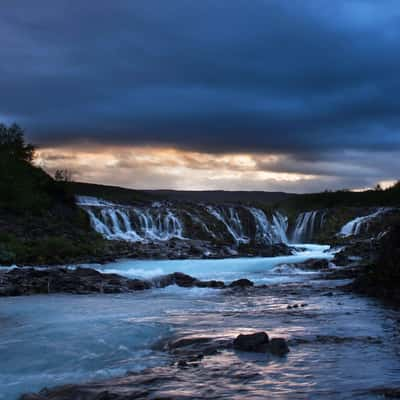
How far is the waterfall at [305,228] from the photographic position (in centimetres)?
5638

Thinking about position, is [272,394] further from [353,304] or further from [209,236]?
[209,236]

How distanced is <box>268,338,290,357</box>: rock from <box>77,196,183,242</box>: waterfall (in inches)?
1362

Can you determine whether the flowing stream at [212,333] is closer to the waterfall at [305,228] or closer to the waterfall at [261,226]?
the waterfall at [261,226]

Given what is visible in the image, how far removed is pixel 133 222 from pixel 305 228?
60.0 ft

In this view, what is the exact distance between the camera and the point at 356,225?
51938 millimetres

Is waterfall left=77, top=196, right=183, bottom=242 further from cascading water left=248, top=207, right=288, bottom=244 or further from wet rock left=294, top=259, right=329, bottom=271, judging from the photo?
wet rock left=294, top=259, right=329, bottom=271

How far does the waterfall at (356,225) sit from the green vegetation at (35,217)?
21.9m

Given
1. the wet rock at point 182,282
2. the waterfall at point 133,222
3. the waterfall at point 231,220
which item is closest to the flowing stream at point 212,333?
the wet rock at point 182,282

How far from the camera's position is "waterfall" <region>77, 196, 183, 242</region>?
150ft

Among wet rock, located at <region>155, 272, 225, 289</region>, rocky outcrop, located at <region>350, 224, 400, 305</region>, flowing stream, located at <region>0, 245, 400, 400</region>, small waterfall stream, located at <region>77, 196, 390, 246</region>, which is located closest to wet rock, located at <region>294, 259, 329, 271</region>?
wet rock, located at <region>155, 272, 225, 289</region>

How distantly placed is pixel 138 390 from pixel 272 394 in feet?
5.84

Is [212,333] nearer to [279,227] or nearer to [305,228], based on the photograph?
[279,227]

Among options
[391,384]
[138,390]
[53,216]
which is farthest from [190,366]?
[53,216]

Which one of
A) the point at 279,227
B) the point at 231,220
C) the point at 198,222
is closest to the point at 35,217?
the point at 198,222
